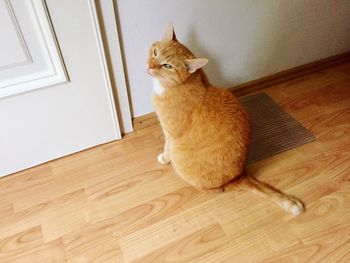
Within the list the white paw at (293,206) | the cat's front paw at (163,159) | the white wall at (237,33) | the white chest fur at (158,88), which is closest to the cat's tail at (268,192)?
the white paw at (293,206)

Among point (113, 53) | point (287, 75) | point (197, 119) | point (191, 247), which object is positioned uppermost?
point (113, 53)

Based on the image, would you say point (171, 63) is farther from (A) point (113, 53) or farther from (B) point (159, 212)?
(B) point (159, 212)

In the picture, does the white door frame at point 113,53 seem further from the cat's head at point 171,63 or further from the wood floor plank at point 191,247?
the wood floor plank at point 191,247

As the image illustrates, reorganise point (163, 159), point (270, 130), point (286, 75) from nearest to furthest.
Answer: point (163, 159), point (270, 130), point (286, 75)

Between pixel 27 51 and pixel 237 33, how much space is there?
0.84m

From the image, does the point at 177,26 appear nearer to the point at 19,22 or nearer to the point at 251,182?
the point at 19,22

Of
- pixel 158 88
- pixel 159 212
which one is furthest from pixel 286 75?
pixel 159 212

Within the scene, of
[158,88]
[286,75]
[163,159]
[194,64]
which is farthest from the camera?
[286,75]

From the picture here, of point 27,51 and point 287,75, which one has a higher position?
point 27,51

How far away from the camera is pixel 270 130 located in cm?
129

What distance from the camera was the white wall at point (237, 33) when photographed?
1.05m

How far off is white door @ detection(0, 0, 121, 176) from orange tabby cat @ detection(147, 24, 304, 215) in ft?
0.85

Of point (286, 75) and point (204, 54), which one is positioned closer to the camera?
point (204, 54)

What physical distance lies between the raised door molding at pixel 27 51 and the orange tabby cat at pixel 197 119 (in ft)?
1.10
